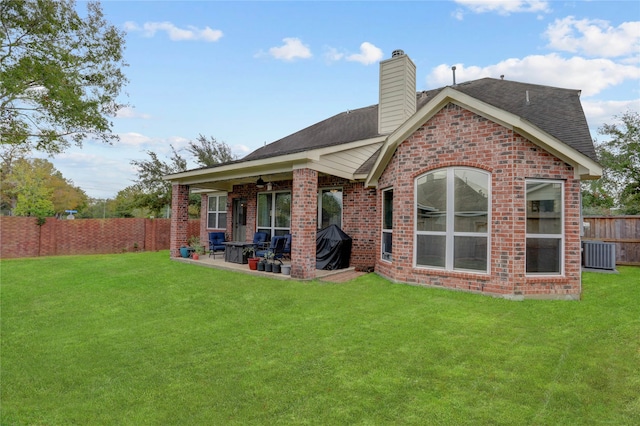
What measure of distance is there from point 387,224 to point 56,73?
10011mm

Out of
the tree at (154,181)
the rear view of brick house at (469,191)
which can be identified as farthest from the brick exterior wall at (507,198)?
the tree at (154,181)

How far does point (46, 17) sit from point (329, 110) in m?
11.6

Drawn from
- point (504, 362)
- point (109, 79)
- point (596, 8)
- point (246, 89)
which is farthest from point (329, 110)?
point (504, 362)

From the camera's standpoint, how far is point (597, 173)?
19.9 feet

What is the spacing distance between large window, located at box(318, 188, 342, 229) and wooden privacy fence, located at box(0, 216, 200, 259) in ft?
39.5

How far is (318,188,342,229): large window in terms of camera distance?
10.6 meters

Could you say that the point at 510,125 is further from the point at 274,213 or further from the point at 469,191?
the point at 274,213

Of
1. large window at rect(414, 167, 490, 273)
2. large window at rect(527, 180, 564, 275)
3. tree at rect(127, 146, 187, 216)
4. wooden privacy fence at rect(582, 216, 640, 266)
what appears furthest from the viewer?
tree at rect(127, 146, 187, 216)

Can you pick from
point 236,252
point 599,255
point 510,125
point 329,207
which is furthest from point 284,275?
point 599,255

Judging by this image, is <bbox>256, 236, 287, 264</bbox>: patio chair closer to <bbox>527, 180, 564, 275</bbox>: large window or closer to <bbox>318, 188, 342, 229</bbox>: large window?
<bbox>318, 188, 342, 229</bbox>: large window

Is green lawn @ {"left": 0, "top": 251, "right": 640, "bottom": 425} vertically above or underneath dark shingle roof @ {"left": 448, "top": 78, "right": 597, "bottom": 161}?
underneath

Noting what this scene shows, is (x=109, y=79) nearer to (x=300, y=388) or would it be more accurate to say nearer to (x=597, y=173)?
(x=300, y=388)

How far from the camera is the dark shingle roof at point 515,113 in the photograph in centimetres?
711

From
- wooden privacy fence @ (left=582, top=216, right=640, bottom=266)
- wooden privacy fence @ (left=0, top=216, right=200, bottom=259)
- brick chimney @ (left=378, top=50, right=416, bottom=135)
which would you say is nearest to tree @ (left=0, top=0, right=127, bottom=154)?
wooden privacy fence @ (left=0, top=216, right=200, bottom=259)
